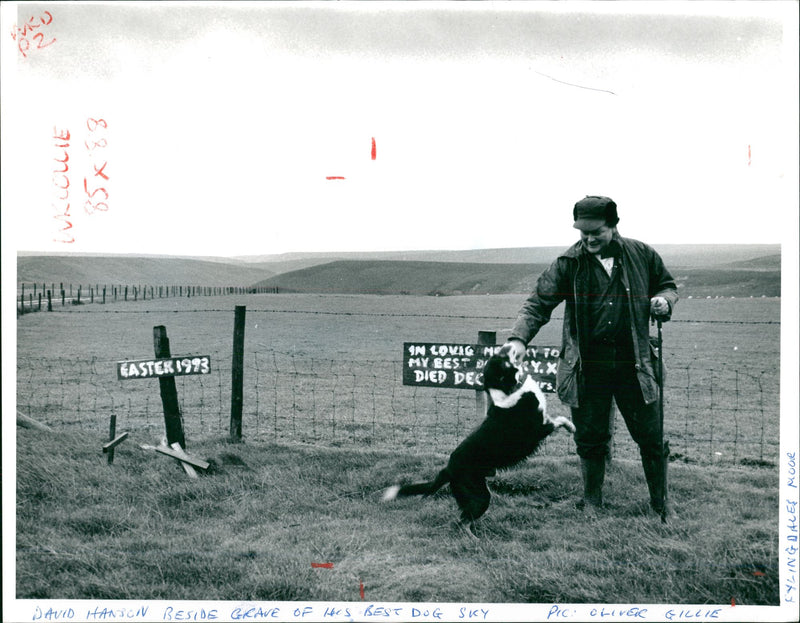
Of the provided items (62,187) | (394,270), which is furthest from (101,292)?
(394,270)

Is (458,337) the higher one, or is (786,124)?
(786,124)

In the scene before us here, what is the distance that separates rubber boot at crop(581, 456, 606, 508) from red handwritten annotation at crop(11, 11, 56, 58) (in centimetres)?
412

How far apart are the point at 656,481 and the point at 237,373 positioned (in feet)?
9.66

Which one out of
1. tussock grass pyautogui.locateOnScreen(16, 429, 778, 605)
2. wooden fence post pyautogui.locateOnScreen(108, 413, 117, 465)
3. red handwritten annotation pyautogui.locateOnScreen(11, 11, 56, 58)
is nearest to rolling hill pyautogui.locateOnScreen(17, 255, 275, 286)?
wooden fence post pyautogui.locateOnScreen(108, 413, 117, 465)

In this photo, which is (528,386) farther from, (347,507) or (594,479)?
(347,507)

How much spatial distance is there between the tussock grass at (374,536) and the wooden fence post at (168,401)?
0.23 metres

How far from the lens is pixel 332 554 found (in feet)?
10.5

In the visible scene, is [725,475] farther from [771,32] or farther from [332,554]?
[771,32]

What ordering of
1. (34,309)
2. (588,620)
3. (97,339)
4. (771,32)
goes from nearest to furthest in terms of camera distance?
(588,620) < (771,32) < (34,309) < (97,339)

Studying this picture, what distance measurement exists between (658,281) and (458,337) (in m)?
1.22

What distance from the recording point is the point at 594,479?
331 centimetres

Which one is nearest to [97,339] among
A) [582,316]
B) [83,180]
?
[83,180]

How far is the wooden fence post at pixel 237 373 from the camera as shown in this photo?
422 cm

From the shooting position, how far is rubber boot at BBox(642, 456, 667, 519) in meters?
3.21
